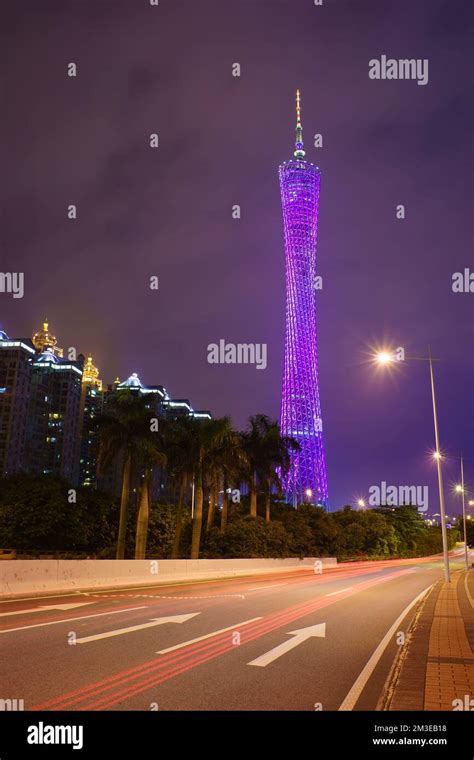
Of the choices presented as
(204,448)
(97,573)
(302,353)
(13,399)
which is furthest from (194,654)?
(13,399)

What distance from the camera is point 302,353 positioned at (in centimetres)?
9006

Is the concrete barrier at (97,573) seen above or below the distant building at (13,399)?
below

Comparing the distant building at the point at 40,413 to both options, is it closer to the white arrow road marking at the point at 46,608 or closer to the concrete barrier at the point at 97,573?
the concrete barrier at the point at 97,573

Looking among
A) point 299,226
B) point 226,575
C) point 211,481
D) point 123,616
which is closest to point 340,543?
point 211,481

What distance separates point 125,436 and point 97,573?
16927 mm

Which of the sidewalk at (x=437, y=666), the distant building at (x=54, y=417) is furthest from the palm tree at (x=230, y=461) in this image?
the distant building at (x=54, y=417)

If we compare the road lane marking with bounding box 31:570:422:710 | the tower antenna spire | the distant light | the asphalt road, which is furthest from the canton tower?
the road lane marking with bounding box 31:570:422:710

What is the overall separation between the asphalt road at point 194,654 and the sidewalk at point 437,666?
38cm

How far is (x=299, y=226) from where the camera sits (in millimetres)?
92500

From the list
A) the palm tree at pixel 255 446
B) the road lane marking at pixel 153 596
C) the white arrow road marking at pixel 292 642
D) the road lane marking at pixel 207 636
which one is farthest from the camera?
the palm tree at pixel 255 446

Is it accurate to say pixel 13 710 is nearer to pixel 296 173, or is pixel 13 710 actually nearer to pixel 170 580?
pixel 170 580

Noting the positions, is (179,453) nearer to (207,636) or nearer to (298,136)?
(207,636)

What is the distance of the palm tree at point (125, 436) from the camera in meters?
38.8
